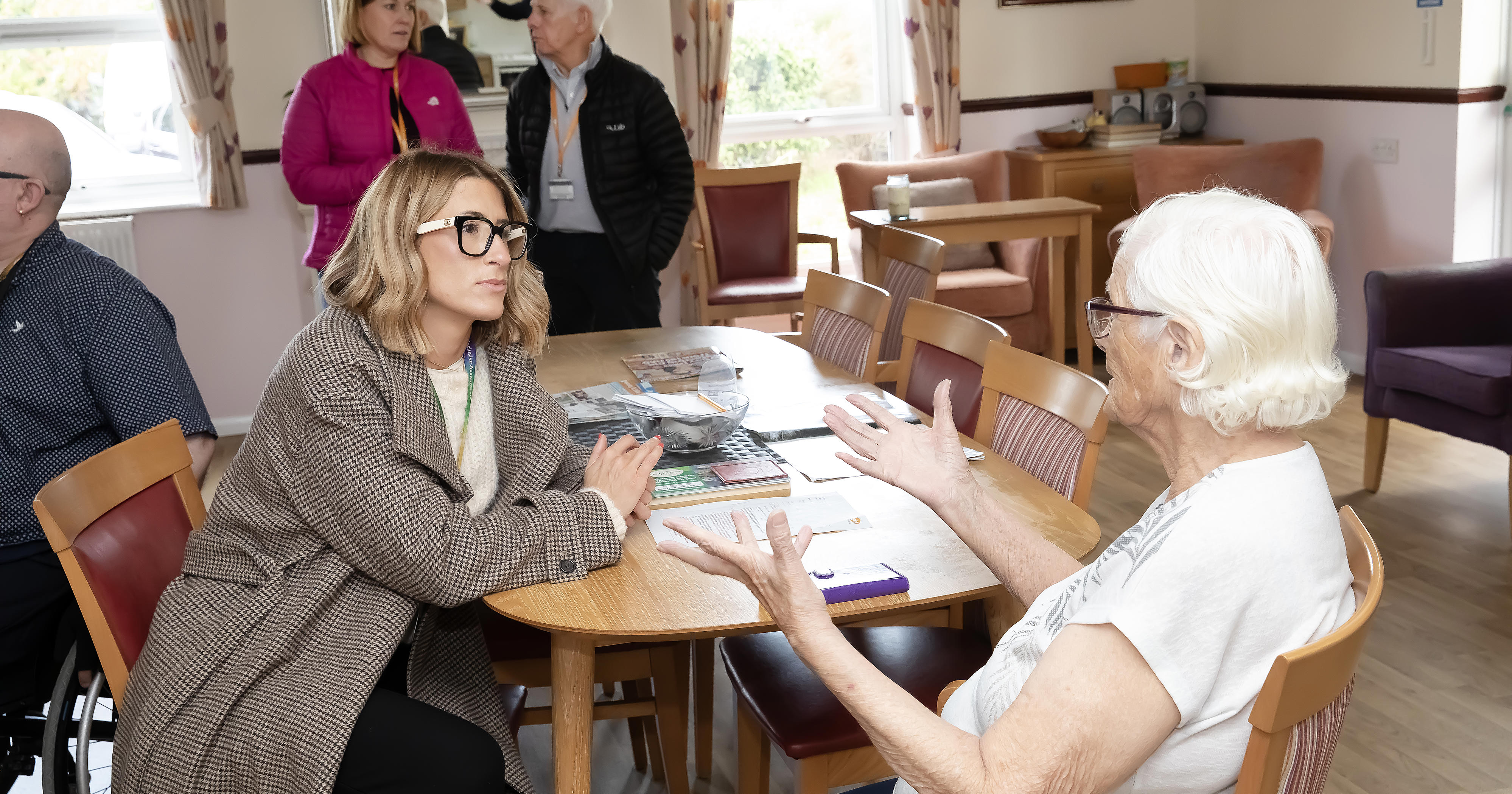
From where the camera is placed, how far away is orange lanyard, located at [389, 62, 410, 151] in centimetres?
374

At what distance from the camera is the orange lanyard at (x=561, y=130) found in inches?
146

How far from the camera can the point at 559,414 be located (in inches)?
78.5

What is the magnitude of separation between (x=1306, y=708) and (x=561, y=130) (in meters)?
3.09

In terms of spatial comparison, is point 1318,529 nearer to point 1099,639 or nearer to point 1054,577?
point 1099,639

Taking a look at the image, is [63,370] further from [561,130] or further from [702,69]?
[702,69]

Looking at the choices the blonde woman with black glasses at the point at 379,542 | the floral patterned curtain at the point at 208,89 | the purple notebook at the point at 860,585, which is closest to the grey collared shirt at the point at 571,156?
the blonde woman with black glasses at the point at 379,542

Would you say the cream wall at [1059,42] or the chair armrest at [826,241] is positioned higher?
the cream wall at [1059,42]

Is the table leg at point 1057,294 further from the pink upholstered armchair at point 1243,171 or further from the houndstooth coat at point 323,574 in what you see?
the houndstooth coat at point 323,574

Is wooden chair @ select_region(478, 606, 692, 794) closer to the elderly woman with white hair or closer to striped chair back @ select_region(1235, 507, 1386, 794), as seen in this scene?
the elderly woman with white hair

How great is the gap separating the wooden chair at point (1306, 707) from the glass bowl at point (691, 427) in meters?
1.12

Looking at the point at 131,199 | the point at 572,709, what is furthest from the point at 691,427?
the point at 131,199

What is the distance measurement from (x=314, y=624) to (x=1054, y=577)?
1000 millimetres

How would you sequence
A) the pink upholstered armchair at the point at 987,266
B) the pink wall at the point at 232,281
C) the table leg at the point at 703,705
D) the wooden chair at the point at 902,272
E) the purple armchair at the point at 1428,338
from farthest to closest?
the pink upholstered armchair at the point at 987,266, the pink wall at the point at 232,281, the purple armchair at the point at 1428,338, the wooden chair at the point at 902,272, the table leg at the point at 703,705

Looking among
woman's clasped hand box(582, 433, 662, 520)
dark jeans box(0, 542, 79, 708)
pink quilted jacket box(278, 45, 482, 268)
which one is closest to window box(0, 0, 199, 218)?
pink quilted jacket box(278, 45, 482, 268)
